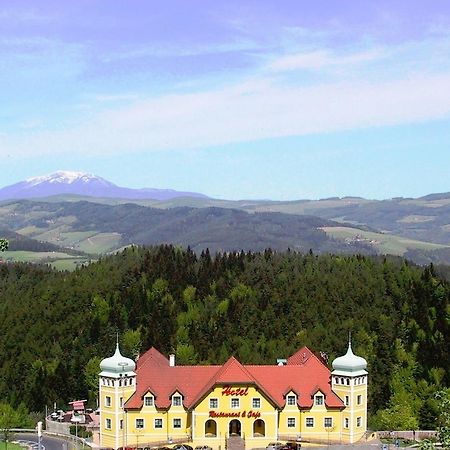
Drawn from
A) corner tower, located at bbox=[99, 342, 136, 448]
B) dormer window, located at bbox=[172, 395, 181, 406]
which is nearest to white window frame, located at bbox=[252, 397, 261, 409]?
dormer window, located at bbox=[172, 395, 181, 406]

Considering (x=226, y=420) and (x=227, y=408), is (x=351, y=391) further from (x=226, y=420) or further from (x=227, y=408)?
(x=226, y=420)

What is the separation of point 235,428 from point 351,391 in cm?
1758

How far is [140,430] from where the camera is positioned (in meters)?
126

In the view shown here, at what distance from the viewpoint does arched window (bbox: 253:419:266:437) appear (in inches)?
4968

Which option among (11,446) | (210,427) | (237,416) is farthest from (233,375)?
(11,446)

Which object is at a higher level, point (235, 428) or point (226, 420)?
point (226, 420)

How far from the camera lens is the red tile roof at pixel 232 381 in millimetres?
126062

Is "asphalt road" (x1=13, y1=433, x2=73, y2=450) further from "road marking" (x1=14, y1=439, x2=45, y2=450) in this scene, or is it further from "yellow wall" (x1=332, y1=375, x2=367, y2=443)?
"yellow wall" (x1=332, y1=375, x2=367, y2=443)

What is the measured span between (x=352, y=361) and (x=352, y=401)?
5.71m

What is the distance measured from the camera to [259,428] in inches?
4995

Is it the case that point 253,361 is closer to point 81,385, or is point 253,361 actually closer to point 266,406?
point 81,385

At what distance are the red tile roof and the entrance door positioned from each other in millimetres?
5771

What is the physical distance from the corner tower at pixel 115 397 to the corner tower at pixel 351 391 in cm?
2985

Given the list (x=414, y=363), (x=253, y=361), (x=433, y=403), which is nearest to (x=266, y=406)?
(x=433, y=403)
